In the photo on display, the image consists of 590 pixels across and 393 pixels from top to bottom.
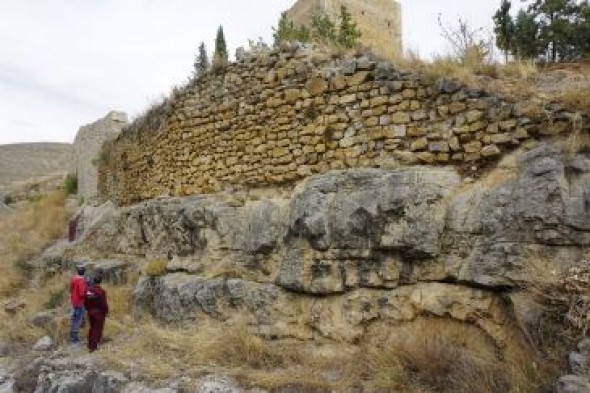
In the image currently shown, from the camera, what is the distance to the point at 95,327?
285 inches

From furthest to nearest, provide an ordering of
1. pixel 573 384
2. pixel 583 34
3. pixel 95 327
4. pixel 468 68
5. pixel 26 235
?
pixel 26 235
pixel 583 34
pixel 95 327
pixel 468 68
pixel 573 384

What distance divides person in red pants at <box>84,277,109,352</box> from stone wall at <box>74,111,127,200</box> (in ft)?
29.2

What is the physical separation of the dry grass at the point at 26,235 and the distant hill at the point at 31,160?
17930 mm

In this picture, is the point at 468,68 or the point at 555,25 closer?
the point at 468,68

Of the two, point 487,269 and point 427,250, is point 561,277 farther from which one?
point 427,250

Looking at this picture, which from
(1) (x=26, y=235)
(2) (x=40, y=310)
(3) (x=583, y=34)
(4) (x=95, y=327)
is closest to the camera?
(4) (x=95, y=327)

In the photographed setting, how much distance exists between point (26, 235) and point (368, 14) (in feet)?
40.9

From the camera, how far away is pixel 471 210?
5.47 metres

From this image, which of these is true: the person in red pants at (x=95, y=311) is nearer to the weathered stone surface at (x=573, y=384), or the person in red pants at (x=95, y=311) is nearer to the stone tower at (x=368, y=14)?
the weathered stone surface at (x=573, y=384)

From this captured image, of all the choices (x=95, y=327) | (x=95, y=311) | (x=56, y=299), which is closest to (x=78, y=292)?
(x=95, y=311)

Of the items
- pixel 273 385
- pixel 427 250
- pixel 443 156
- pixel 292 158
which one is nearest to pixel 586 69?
pixel 443 156

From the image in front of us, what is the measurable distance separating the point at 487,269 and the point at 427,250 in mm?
674

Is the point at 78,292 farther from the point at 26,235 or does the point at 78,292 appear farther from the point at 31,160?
the point at 31,160

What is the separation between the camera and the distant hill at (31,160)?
126 feet
